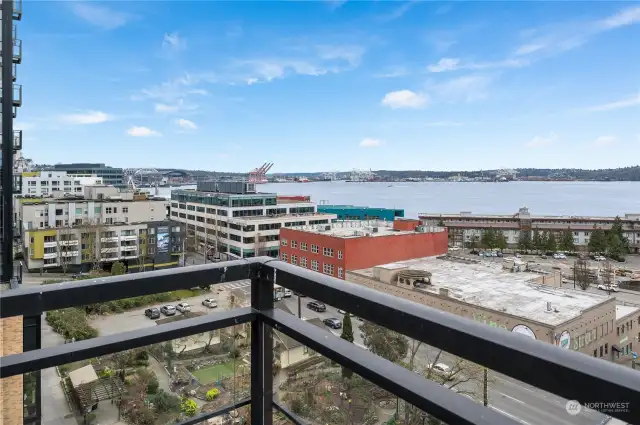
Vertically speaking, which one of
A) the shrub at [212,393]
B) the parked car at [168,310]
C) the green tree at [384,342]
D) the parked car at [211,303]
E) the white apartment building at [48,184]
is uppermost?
the white apartment building at [48,184]

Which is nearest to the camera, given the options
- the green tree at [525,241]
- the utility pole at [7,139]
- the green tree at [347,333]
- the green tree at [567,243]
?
the green tree at [347,333]

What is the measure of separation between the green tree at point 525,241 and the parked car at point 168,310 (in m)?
29.6

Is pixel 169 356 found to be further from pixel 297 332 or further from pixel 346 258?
pixel 346 258

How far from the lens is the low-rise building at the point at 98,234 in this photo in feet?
56.1

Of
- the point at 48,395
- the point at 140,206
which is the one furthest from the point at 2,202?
the point at 140,206

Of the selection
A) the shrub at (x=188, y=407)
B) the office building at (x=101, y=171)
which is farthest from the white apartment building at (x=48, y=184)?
the shrub at (x=188, y=407)

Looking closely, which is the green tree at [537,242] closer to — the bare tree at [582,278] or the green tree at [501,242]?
the green tree at [501,242]

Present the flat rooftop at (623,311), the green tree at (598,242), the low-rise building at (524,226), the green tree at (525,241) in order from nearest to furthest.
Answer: the flat rooftop at (623,311), the green tree at (598,242), the green tree at (525,241), the low-rise building at (524,226)

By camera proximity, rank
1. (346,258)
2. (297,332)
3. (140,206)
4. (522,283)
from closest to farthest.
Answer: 1. (297,332)
2. (522,283)
3. (346,258)
4. (140,206)

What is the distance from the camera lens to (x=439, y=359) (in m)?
0.67

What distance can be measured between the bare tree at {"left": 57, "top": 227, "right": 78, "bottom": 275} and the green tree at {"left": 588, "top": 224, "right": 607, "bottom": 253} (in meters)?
28.7

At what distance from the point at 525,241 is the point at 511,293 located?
63.3 ft

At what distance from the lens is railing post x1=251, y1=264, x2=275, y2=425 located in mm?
997

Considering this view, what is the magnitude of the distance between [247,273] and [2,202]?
5.73 meters
